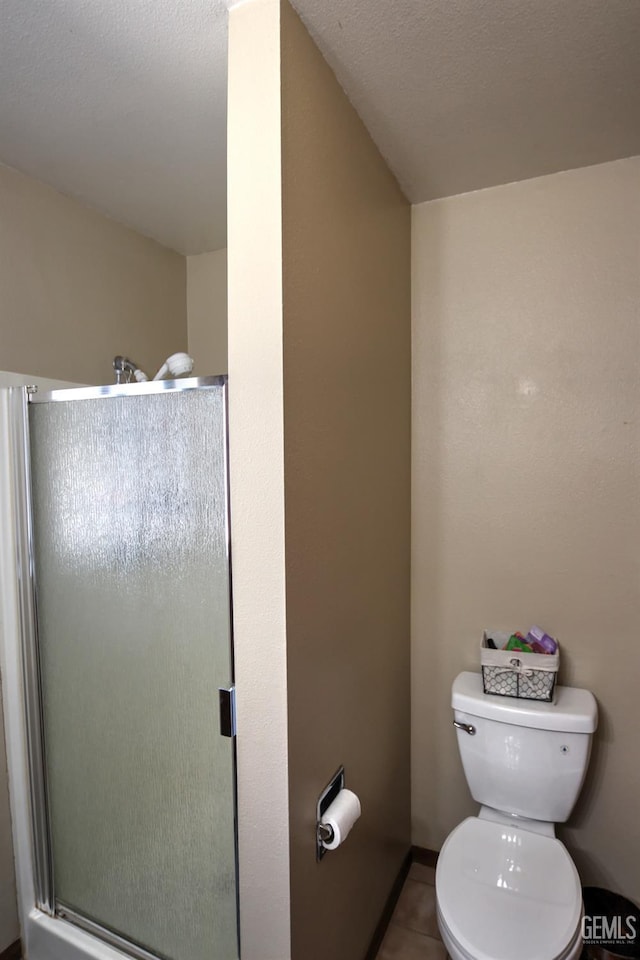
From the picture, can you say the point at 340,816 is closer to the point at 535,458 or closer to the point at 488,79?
the point at 535,458

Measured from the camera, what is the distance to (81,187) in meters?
1.77

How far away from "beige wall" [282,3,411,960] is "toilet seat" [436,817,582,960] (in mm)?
276

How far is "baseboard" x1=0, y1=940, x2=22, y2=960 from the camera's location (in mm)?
1580

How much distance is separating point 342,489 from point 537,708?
3.15ft

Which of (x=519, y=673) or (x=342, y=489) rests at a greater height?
(x=342, y=489)

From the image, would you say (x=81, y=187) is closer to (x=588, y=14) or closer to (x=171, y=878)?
(x=588, y=14)

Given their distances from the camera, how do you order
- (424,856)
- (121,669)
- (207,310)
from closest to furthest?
(121,669) → (424,856) → (207,310)

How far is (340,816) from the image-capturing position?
1.25m

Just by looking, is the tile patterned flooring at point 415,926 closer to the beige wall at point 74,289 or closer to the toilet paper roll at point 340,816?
the toilet paper roll at point 340,816

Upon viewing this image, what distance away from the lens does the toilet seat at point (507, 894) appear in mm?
1239

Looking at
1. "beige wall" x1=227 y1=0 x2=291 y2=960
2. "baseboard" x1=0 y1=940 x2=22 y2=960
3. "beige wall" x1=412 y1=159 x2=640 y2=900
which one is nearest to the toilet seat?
"beige wall" x1=412 y1=159 x2=640 y2=900

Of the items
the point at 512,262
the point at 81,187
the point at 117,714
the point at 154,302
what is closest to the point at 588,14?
the point at 512,262

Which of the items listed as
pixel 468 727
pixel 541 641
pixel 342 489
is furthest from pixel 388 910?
pixel 342 489

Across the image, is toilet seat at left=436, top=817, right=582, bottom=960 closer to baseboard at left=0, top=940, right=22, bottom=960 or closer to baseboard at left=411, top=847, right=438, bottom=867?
baseboard at left=411, top=847, right=438, bottom=867
